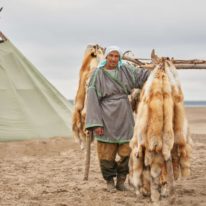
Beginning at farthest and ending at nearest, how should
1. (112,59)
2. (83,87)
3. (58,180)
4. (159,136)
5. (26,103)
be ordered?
(26,103)
(58,180)
(83,87)
(112,59)
(159,136)

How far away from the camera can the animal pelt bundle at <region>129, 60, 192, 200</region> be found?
6066mm

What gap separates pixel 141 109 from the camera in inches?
248

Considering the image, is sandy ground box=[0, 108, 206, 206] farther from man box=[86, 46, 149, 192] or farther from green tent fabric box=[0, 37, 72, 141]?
man box=[86, 46, 149, 192]

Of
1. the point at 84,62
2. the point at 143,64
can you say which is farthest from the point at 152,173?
the point at 84,62

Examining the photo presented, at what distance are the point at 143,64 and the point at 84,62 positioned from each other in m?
1.13

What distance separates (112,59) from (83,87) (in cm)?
100

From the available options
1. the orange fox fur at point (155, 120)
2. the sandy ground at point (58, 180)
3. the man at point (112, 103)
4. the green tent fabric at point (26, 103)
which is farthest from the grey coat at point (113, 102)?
the green tent fabric at point (26, 103)

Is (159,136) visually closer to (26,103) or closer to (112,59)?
(112,59)

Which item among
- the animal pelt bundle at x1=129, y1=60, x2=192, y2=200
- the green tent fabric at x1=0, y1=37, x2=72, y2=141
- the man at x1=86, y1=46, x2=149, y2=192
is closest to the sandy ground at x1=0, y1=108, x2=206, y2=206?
the green tent fabric at x1=0, y1=37, x2=72, y2=141

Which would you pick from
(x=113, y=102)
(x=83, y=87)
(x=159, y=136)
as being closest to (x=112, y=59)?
(x=113, y=102)

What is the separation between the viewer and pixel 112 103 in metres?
7.27

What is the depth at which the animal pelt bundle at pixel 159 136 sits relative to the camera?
19.9 ft

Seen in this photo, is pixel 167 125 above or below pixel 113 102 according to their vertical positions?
below

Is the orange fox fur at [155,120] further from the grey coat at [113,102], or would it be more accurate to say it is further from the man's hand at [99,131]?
the man's hand at [99,131]
